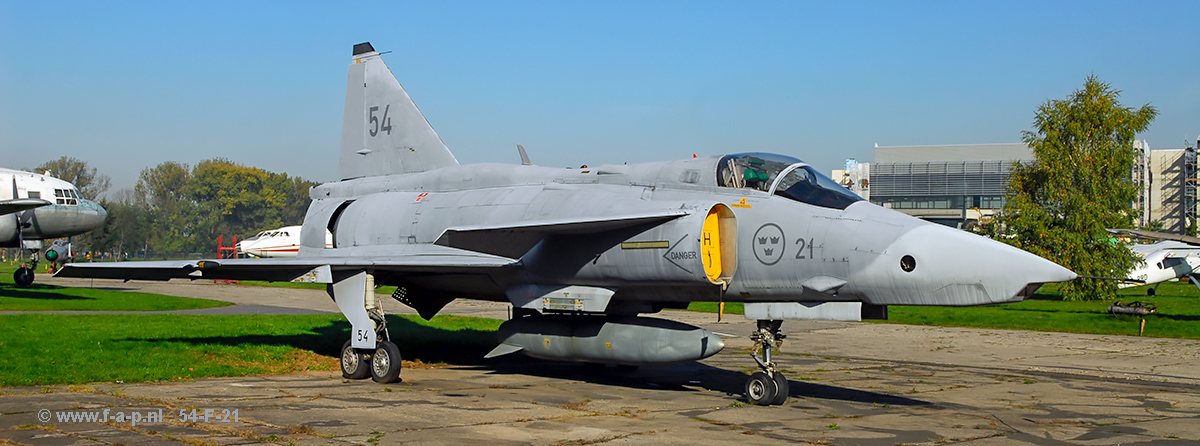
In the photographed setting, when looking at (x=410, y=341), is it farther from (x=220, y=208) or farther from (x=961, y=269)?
(x=220, y=208)

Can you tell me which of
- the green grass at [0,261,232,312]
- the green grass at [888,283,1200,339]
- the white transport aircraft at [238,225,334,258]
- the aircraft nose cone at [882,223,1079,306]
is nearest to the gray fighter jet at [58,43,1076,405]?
the aircraft nose cone at [882,223,1079,306]

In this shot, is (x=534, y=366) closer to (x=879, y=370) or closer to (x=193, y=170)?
(x=879, y=370)

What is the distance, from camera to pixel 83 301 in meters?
24.9

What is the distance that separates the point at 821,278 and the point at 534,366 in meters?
5.89

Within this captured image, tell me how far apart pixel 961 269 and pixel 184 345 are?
35.5 ft

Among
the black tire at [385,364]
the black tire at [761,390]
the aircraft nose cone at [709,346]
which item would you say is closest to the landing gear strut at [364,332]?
the black tire at [385,364]

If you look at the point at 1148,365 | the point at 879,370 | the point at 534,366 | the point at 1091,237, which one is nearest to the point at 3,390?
the point at 534,366

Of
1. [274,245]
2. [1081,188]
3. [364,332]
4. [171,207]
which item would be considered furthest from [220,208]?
[364,332]

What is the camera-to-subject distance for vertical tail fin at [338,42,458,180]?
15.1 meters

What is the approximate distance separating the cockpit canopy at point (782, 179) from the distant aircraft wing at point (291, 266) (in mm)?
2984

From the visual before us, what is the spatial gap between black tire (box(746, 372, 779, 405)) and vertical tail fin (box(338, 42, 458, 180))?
6.94m

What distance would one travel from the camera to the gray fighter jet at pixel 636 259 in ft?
29.7

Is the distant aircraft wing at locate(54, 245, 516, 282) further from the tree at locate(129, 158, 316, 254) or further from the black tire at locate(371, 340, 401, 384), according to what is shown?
the tree at locate(129, 158, 316, 254)

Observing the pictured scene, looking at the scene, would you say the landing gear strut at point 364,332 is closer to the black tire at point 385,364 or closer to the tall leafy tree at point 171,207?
the black tire at point 385,364
